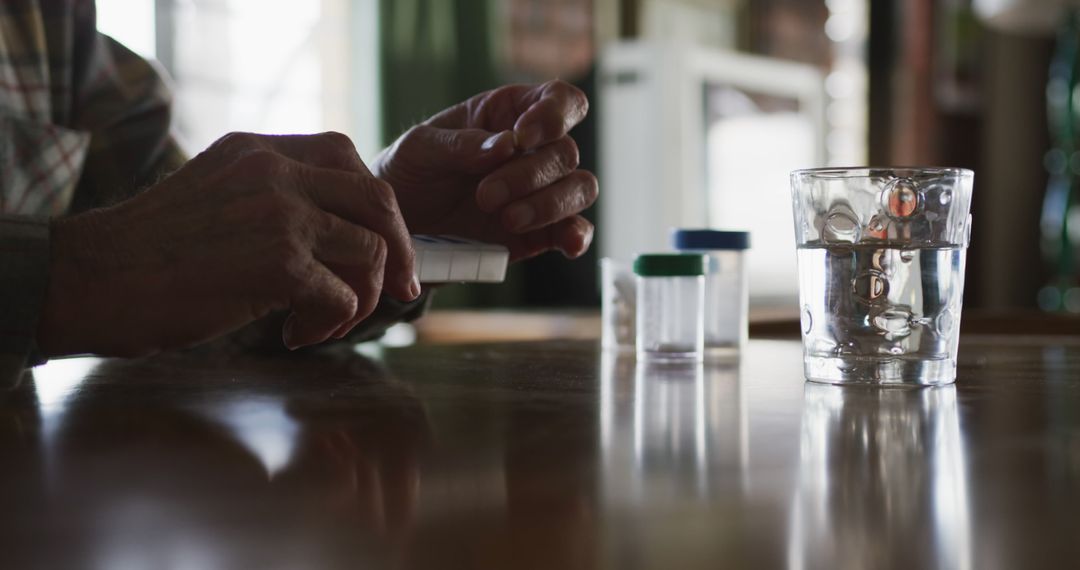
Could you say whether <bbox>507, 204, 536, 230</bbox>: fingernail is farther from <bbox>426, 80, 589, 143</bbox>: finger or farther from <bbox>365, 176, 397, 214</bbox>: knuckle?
<bbox>365, 176, 397, 214</bbox>: knuckle

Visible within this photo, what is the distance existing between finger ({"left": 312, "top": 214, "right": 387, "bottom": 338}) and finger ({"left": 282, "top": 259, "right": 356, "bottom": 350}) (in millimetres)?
11

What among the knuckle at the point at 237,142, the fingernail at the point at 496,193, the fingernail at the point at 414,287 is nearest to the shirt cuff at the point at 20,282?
the knuckle at the point at 237,142

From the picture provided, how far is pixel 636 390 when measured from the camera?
2.08 ft

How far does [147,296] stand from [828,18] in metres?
4.27

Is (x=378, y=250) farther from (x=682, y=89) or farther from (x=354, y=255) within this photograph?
(x=682, y=89)

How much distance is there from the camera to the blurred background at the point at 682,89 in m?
2.84

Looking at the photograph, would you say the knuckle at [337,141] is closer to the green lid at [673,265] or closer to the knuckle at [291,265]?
the knuckle at [291,265]

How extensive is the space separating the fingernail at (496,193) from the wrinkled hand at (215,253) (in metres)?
0.24

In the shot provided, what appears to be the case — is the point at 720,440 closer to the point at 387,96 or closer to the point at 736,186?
the point at 387,96

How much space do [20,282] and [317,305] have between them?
174 mm

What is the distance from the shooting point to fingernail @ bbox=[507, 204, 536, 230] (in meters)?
0.91

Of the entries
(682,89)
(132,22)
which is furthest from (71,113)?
(682,89)

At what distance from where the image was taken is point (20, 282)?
64 centimetres

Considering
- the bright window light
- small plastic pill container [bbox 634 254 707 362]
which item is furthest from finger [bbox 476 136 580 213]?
the bright window light
